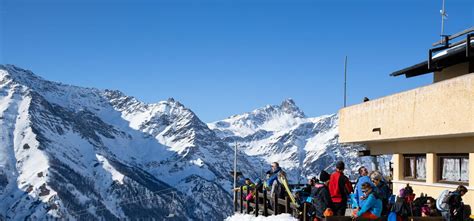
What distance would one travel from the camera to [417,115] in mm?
17219

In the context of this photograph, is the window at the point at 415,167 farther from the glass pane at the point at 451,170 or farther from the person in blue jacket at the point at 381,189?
the person in blue jacket at the point at 381,189

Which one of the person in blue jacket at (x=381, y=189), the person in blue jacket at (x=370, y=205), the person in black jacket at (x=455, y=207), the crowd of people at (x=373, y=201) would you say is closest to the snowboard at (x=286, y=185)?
the crowd of people at (x=373, y=201)

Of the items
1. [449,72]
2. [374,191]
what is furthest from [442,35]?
[374,191]

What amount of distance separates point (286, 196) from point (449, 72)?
5803 millimetres

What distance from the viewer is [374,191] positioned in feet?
42.3

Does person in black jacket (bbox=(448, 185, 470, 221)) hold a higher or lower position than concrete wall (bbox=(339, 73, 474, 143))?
lower

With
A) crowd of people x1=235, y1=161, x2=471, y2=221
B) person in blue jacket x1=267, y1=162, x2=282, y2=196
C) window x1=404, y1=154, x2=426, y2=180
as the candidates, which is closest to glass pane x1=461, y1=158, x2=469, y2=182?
crowd of people x1=235, y1=161, x2=471, y2=221

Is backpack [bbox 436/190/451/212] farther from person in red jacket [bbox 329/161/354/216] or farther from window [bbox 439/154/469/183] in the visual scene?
window [bbox 439/154/469/183]

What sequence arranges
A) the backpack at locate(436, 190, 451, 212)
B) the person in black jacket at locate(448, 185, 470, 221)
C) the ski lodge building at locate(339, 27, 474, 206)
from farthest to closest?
the ski lodge building at locate(339, 27, 474, 206) → the backpack at locate(436, 190, 451, 212) → the person in black jacket at locate(448, 185, 470, 221)

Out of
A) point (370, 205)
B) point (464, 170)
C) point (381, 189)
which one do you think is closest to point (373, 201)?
point (370, 205)

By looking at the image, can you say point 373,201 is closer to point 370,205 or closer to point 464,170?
point 370,205

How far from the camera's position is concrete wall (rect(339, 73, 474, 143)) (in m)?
14.9

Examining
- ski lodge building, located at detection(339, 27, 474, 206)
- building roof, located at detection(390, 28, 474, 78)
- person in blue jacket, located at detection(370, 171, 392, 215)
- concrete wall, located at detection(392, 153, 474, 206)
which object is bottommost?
person in blue jacket, located at detection(370, 171, 392, 215)

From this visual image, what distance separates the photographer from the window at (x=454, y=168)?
16.8 meters
